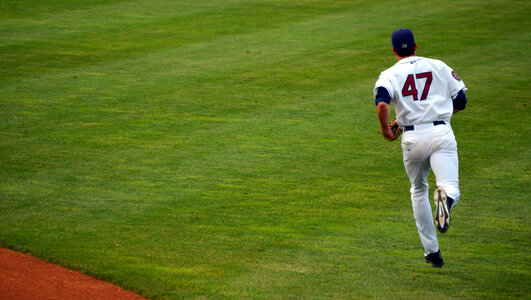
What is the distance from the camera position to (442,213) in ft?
16.1

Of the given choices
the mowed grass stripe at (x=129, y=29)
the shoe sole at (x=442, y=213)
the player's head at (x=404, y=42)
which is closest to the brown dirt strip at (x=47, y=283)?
the shoe sole at (x=442, y=213)

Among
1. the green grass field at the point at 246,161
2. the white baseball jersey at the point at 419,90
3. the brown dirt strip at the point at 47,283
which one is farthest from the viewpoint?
the green grass field at the point at 246,161

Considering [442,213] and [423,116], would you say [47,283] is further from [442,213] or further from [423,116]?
[423,116]

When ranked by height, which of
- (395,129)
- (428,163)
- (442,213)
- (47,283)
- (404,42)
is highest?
(404,42)

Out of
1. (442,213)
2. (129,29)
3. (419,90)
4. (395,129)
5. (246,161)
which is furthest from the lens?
(129,29)

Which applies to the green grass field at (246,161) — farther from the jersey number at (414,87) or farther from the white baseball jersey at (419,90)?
the jersey number at (414,87)

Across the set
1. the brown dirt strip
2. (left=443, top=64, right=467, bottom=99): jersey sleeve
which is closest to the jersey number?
(left=443, top=64, right=467, bottom=99): jersey sleeve

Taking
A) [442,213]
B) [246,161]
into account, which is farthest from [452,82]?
[246,161]

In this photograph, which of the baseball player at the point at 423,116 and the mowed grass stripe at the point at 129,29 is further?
the mowed grass stripe at the point at 129,29

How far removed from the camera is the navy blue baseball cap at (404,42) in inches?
211

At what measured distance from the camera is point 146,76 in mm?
11891

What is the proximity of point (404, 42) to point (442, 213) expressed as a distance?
4.85ft

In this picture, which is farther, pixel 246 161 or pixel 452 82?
pixel 246 161

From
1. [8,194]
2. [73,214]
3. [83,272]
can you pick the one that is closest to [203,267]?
[83,272]
